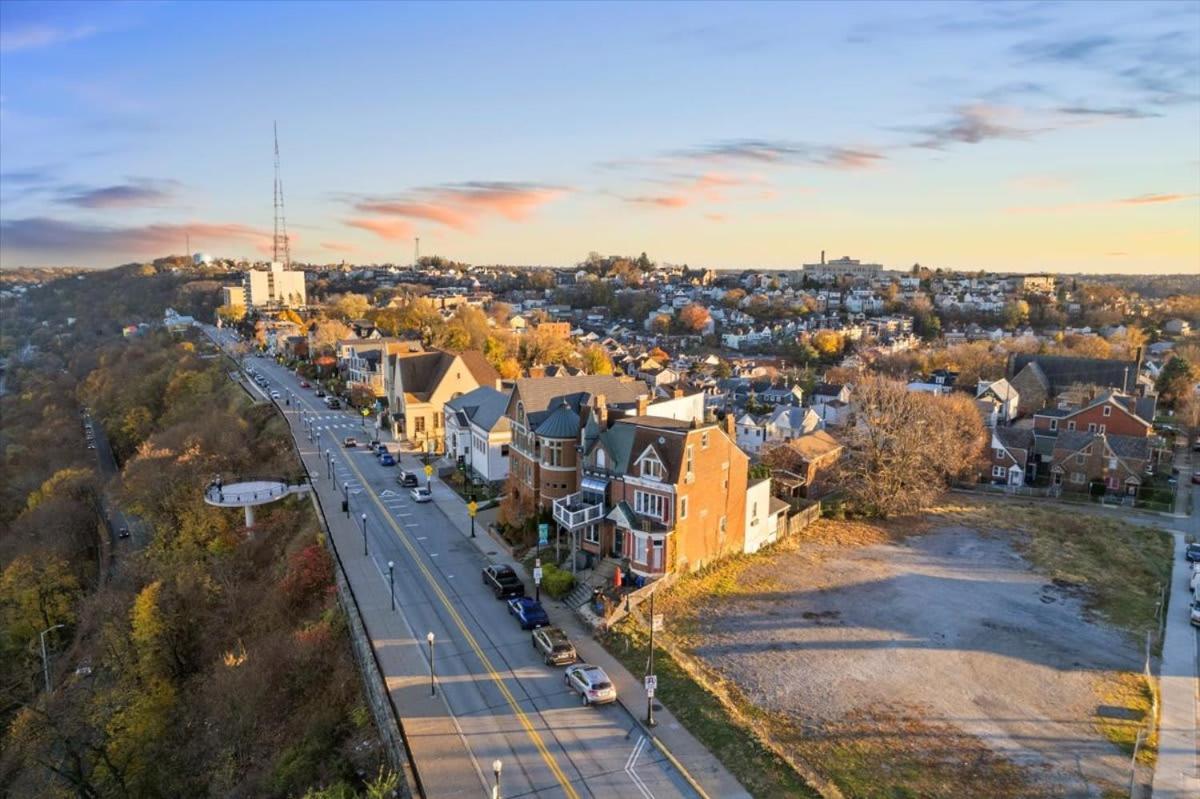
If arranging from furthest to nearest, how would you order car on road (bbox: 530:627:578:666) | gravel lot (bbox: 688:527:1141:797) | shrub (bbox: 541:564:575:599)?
shrub (bbox: 541:564:575:599) → car on road (bbox: 530:627:578:666) → gravel lot (bbox: 688:527:1141:797)

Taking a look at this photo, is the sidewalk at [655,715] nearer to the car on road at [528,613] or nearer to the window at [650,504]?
the car on road at [528,613]

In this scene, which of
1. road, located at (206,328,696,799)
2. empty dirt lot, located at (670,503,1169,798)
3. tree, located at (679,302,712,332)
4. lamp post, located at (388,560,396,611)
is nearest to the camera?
road, located at (206,328,696,799)

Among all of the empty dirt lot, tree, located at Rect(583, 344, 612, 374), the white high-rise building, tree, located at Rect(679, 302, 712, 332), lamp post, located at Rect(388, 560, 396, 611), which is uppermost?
the white high-rise building

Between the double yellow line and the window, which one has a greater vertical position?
the window

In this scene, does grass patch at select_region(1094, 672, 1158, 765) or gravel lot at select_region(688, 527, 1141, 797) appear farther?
gravel lot at select_region(688, 527, 1141, 797)

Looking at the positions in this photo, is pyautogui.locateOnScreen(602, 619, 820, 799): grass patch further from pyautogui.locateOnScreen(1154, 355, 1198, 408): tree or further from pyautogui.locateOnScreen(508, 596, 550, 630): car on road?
pyautogui.locateOnScreen(1154, 355, 1198, 408): tree

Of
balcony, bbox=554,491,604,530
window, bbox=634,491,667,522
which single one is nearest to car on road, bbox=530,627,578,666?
balcony, bbox=554,491,604,530

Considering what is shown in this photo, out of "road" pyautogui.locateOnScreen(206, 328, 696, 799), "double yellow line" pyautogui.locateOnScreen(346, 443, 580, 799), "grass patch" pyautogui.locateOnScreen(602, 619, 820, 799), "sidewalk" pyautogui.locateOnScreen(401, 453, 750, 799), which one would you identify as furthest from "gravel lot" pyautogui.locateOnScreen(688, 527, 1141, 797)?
"double yellow line" pyautogui.locateOnScreen(346, 443, 580, 799)

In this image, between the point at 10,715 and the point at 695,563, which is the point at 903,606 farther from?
the point at 10,715
